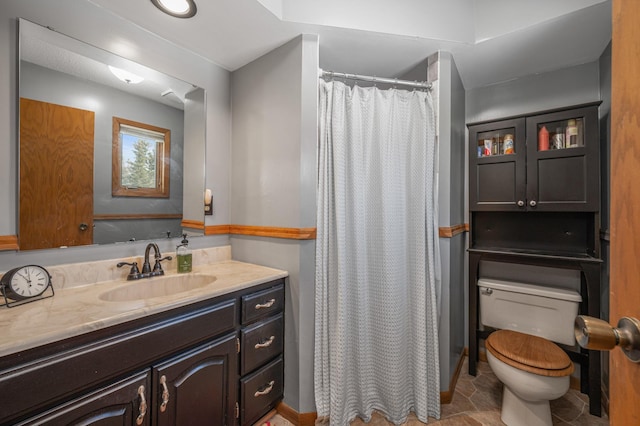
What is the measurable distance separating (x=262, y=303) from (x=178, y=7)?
1620 mm

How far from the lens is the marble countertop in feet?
2.67

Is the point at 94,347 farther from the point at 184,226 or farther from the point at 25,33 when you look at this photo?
the point at 25,33

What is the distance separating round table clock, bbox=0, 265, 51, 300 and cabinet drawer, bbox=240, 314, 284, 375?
0.88m

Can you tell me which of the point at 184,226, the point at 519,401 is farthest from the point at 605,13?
the point at 184,226

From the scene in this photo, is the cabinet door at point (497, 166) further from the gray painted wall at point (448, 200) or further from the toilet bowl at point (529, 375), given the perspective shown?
the toilet bowl at point (529, 375)

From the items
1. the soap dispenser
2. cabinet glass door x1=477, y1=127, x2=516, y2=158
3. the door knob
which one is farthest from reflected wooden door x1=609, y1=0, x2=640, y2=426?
the soap dispenser

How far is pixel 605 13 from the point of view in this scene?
1.46 m

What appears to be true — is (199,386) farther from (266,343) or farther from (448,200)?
(448,200)

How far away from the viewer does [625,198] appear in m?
0.51

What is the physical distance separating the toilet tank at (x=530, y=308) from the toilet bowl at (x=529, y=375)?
0.19 metres

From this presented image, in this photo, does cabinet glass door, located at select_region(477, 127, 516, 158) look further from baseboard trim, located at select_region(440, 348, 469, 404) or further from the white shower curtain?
baseboard trim, located at select_region(440, 348, 469, 404)

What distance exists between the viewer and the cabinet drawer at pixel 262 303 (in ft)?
4.62

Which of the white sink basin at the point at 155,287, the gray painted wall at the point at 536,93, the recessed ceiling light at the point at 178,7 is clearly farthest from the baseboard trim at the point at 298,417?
the gray painted wall at the point at 536,93

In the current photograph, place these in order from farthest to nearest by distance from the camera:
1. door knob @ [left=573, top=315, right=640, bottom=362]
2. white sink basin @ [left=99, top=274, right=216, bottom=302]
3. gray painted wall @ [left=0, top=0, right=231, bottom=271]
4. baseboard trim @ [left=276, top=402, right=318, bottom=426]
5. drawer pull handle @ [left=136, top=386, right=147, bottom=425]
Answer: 1. baseboard trim @ [left=276, top=402, right=318, bottom=426]
2. white sink basin @ [left=99, top=274, right=216, bottom=302]
3. gray painted wall @ [left=0, top=0, right=231, bottom=271]
4. drawer pull handle @ [left=136, top=386, right=147, bottom=425]
5. door knob @ [left=573, top=315, right=640, bottom=362]
